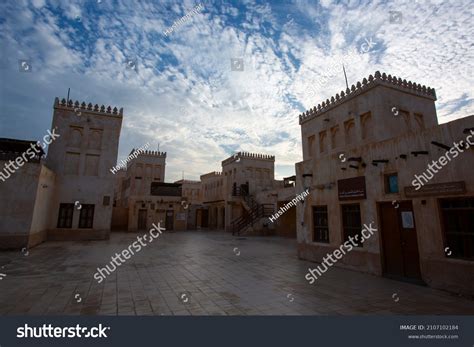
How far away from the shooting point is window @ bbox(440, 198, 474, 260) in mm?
6039

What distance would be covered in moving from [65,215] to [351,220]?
17922 mm

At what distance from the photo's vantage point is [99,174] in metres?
18.6

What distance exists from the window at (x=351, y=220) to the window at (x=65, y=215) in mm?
17406

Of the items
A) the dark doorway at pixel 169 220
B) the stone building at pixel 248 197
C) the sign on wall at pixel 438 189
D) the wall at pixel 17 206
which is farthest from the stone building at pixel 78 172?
the sign on wall at pixel 438 189

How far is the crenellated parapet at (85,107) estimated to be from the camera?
59.9ft

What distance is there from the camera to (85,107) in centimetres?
1888

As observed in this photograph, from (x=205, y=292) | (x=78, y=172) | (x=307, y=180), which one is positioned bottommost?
(x=205, y=292)

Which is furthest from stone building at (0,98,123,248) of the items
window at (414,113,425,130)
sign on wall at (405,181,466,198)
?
window at (414,113,425,130)

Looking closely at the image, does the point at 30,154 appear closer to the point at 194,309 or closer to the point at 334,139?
the point at 194,309

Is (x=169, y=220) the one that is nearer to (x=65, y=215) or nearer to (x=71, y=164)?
(x=65, y=215)

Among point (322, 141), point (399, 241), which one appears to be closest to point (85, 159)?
point (322, 141)

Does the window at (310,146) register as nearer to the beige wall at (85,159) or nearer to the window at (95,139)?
the beige wall at (85,159)

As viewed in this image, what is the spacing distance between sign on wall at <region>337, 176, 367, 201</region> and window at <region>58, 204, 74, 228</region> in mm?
17381

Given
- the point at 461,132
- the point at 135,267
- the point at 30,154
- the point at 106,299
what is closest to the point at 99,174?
the point at 30,154
